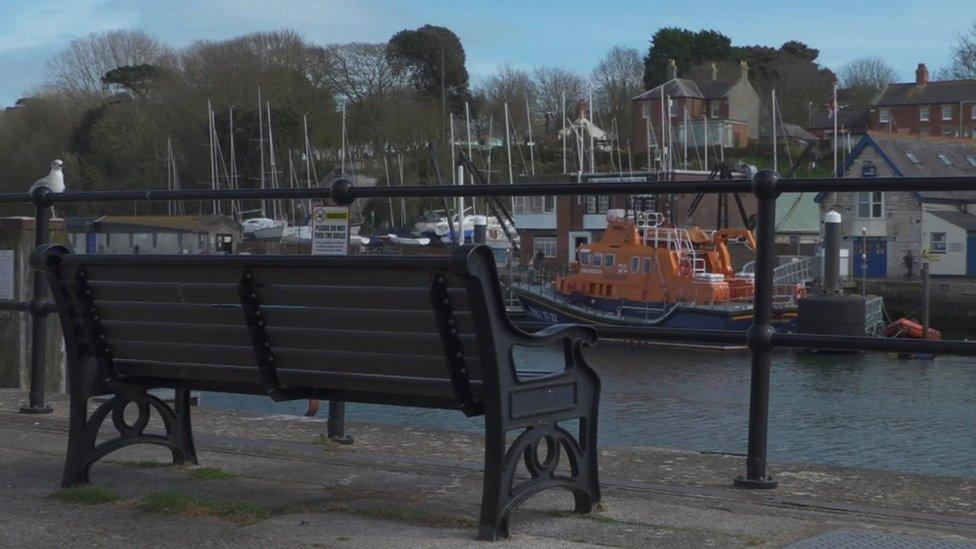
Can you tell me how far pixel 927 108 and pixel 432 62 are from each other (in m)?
34.9

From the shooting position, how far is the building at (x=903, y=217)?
52000mm

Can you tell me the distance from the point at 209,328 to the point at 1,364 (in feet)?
17.1

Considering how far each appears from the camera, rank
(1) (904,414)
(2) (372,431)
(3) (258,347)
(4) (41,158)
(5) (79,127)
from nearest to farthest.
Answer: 1. (3) (258,347)
2. (2) (372,431)
3. (1) (904,414)
4. (4) (41,158)
5. (5) (79,127)

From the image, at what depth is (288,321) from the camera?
472 centimetres

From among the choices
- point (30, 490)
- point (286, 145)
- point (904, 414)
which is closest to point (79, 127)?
point (286, 145)

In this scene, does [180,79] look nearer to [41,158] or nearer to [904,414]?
[41,158]

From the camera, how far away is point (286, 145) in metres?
72.2

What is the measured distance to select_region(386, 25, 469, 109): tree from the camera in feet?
297

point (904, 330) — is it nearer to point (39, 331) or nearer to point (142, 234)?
point (142, 234)

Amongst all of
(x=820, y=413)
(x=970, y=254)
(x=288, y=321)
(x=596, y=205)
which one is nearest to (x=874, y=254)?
(x=970, y=254)

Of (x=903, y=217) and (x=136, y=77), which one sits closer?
(x=903, y=217)

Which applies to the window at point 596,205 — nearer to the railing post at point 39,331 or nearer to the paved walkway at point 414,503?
the railing post at point 39,331

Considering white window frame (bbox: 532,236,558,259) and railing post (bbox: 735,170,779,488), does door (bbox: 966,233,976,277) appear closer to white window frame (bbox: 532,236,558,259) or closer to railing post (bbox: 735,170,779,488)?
white window frame (bbox: 532,236,558,259)

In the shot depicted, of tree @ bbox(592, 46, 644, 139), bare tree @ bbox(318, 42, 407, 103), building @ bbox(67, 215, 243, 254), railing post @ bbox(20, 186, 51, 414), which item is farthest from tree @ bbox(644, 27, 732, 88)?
railing post @ bbox(20, 186, 51, 414)
